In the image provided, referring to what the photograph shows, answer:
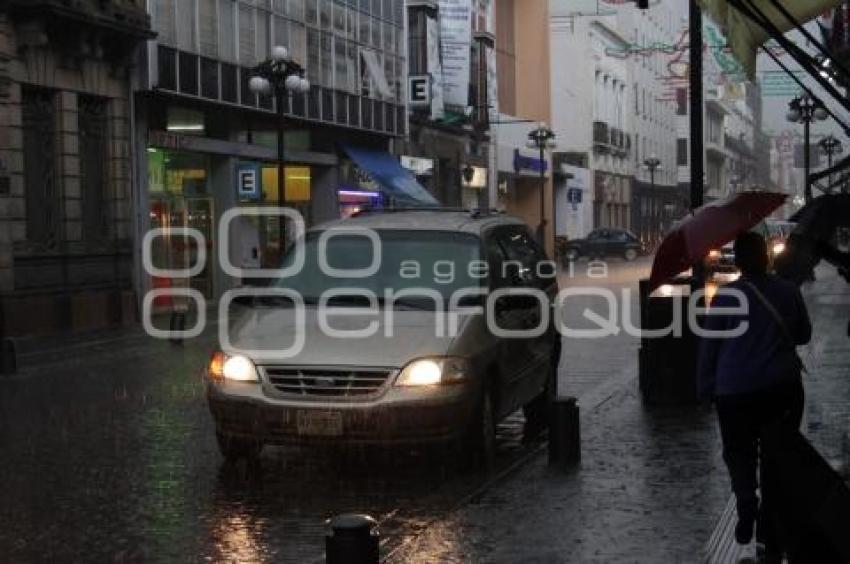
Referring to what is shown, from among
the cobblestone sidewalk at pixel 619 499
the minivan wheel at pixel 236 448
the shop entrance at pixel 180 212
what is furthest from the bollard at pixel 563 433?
the shop entrance at pixel 180 212

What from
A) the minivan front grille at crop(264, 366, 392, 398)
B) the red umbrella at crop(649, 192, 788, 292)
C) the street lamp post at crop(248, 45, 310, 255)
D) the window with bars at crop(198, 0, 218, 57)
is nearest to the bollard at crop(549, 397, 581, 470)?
the minivan front grille at crop(264, 366, 392, 398)

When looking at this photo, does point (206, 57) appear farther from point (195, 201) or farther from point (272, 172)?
point (272, 172)

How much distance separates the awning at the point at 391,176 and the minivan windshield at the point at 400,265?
26.7 metres

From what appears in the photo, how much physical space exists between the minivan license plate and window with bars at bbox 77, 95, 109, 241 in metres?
17.8

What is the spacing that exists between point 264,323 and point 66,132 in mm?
16606

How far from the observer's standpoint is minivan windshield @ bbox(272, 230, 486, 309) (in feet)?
30.1

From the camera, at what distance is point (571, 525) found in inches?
280

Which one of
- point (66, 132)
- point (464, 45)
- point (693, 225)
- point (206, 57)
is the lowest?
point (693, 225)

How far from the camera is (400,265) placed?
30.7 ft

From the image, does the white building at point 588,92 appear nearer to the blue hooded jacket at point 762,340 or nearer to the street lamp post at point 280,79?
the street lamp post at point 280,79

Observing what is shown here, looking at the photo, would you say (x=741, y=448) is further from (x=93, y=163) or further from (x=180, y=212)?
(x=180, y=212)

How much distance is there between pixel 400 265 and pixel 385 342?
1.19m

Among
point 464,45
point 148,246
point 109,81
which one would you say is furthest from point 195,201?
point 464,45

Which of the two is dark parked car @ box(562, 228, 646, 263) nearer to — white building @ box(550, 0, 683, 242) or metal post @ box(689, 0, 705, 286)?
white building @ box(550, 0, 683, 242)
